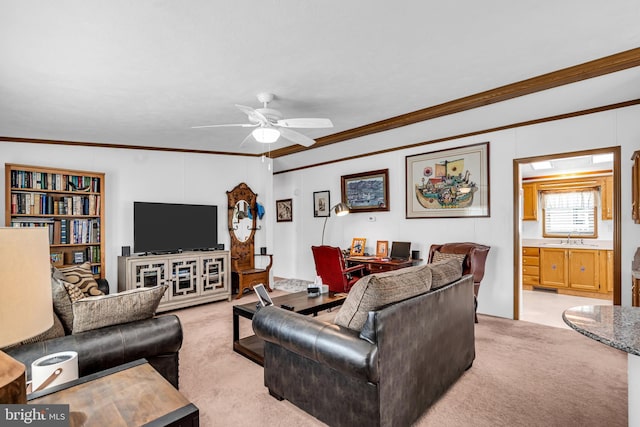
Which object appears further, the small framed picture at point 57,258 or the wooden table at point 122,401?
the small framed picture at point 57,258

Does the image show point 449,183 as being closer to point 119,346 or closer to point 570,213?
point 570,213

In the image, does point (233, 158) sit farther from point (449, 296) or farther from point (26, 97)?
point (449, 296)

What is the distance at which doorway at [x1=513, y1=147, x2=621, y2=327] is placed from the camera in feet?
13.5

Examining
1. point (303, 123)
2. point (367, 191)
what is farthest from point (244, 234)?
point (303, 123)

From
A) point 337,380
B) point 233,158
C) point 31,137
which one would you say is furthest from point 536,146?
point 31,137

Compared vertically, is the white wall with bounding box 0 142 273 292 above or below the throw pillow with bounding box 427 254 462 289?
above

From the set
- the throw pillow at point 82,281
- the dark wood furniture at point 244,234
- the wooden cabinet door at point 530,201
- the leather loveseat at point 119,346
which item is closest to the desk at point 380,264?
the dark wood furniture at point 244,234

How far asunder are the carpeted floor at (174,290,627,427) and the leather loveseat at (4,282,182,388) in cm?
49

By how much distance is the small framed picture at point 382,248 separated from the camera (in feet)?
17.4

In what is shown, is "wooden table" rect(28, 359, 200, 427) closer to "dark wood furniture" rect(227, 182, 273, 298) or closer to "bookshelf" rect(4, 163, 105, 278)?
"bookshelf" rect(4, 163, 105, 278)

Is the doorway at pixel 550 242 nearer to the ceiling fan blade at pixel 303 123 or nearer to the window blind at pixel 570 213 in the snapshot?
the window blind at pixel 570 213

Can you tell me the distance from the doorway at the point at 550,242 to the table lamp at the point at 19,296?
4.49 m

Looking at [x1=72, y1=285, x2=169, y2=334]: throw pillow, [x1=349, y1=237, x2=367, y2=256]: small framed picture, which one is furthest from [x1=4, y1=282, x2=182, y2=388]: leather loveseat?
[x1=349, y1=237, x2=367, y2=256]: small framed picture

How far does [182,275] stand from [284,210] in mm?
2855
